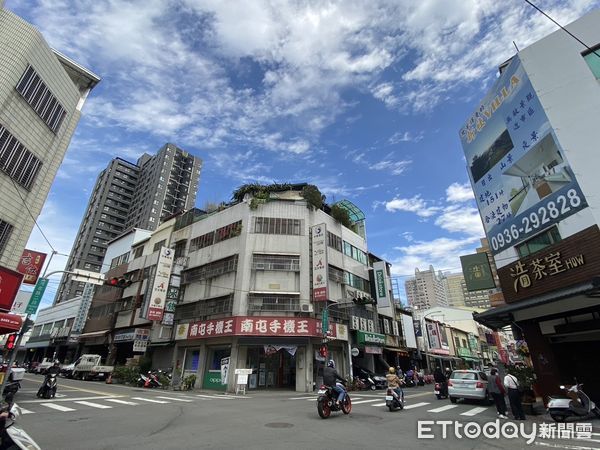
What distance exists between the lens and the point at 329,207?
31.1 m

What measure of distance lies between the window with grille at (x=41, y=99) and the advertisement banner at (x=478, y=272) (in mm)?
22790

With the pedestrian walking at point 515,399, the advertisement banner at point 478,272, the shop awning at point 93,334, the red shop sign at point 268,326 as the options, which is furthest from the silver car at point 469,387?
the shop awning at point 93,334

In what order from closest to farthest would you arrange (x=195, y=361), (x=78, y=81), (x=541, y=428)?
1. (x=541, y=428)
2. (x=78, y=81)
3. (x=195, y=361)

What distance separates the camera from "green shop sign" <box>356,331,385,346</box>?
86.4 feet

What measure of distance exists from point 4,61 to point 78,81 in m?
6.33

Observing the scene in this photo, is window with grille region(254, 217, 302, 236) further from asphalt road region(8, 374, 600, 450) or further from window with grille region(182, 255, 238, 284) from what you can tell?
asphalt road region(8, 374, 600, 450)

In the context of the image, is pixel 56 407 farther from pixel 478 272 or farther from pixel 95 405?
pixel 478 272

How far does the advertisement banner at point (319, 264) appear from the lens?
23.1m

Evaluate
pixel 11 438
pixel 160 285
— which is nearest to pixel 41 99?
pixel 160 285

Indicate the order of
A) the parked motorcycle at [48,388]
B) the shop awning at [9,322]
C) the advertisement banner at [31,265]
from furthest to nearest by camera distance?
the advertisement banner at [31,265] → the parked motorcycle at [48,388] → the shop awning at [9,322]

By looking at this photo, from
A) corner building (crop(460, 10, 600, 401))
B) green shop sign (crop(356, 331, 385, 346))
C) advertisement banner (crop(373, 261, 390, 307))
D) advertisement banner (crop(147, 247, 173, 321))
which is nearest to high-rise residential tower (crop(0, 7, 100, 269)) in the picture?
advertisement banner (crop(147, 247, 173, 321))

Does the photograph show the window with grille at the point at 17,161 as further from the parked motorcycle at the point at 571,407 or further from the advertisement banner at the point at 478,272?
the advertisement banner at the point at 478,272

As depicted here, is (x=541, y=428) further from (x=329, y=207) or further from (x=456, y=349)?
(x=456, y=349)

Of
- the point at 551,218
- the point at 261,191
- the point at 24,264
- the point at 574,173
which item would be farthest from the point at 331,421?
the point at 261,191
